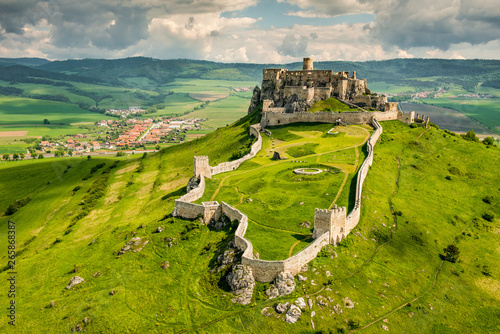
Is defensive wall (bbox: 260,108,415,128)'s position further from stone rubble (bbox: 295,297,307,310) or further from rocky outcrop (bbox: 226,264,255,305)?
stone rubble (bbox: 295,297,307,310)

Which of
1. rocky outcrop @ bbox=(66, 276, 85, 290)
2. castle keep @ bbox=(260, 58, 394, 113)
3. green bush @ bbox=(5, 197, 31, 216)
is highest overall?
castle keep @ bbox=(260, 58, 394, 113)

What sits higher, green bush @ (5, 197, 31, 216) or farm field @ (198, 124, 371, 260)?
farm field @ (198, 124, 371, 260)

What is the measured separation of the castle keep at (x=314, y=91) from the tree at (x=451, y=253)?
207 ft

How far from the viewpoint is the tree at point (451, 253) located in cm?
5531

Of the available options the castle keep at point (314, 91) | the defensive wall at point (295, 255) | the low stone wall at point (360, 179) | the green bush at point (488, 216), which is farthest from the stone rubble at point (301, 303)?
the castle keep at point (314, 91)

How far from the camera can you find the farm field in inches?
2026

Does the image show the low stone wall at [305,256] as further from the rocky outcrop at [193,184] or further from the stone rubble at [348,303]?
the rocky outcrop at [193,184]

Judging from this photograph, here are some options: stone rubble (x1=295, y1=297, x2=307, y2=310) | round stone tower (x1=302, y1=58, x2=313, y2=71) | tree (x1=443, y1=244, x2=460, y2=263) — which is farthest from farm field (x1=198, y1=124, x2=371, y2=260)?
round stone tower (x1=302, y1=58, x2=313, y2=71)

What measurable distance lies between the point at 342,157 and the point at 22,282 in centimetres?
6260

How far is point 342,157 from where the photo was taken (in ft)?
267

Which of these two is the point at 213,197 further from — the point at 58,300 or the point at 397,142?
the point at 397,142

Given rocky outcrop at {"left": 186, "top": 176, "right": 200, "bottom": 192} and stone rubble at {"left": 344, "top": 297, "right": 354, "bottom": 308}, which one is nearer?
stone rubble at {"left": 344, "top": 297, "right": 354, "bottom": 308}

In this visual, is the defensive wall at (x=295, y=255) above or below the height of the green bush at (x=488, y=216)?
above

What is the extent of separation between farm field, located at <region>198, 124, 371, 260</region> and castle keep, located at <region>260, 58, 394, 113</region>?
19468 millimetres
